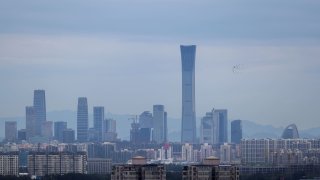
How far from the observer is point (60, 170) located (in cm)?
8025

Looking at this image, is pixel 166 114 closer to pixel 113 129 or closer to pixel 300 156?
pixel 113 129

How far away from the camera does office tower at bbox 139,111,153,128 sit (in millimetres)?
131250

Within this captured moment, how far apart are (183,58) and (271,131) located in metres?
12.8

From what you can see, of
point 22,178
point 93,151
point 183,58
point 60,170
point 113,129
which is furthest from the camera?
point 113,129

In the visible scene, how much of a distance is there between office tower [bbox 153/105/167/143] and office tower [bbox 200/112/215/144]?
4497mm

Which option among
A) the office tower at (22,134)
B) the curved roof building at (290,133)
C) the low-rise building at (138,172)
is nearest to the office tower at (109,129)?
A: the office tower at (22,134)

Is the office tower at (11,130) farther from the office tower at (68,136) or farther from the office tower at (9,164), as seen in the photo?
the office tower at (9,164)

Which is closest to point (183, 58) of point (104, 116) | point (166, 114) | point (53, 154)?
point (166, 114)

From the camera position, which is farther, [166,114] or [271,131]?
[166,114]

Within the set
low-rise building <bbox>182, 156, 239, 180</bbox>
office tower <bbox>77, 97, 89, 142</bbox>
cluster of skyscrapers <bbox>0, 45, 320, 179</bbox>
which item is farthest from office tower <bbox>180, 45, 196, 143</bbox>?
low-rise building <bbox>182, 156, 239, 180</bbox>

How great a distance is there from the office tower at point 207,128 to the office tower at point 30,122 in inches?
599

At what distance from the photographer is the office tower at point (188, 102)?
132125 mm

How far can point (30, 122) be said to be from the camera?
13288 centimetres

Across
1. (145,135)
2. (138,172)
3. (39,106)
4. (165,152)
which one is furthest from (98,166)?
(39,106)
